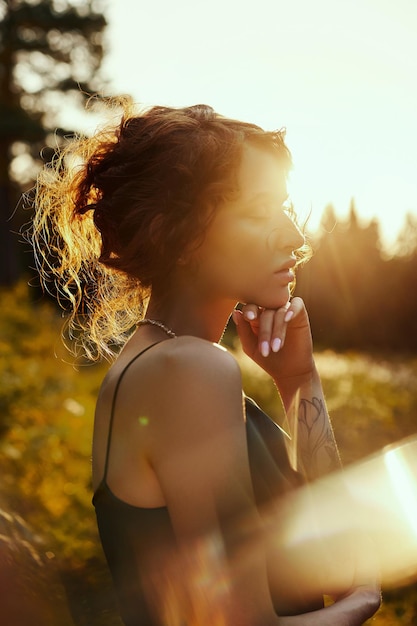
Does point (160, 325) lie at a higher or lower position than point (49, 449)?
higher

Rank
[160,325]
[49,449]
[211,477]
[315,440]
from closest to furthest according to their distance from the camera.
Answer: [211,477] < [160,325] < [315,440] < [49,449]

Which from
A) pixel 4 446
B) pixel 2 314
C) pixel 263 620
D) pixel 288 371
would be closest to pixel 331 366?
pixel 2 314

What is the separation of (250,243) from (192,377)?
51 centimetres

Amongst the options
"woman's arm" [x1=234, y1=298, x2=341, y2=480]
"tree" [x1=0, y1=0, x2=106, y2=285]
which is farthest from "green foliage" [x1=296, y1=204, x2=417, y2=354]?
"woman's arm" [x1=234, y1=298, x2=341, y2=480]

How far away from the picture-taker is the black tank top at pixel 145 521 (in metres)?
1.82

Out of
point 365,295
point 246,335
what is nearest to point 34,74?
point 365,295

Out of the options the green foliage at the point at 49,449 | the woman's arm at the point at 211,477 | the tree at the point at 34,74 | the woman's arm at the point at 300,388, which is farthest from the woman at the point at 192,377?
the tree at the point at 34,74

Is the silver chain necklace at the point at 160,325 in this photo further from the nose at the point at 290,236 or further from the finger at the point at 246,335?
the finger at the point at 246,335

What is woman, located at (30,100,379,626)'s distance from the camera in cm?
167

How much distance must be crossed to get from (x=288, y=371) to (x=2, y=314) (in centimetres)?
1314

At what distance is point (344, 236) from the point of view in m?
33.8

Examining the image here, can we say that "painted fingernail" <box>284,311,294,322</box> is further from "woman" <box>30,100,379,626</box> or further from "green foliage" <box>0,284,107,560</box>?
"green foliage" <box>0,284,107,560</box>

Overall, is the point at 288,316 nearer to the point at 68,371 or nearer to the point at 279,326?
the point at 279,326

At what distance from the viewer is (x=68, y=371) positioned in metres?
11.4
